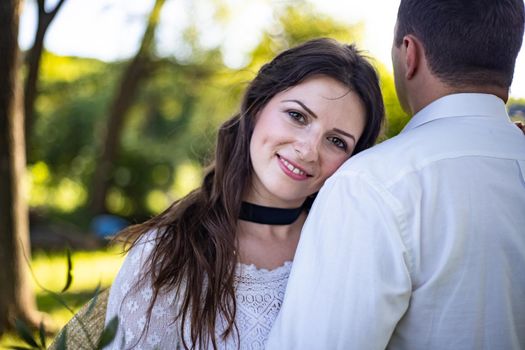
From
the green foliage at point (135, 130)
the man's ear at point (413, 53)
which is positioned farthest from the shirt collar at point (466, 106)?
the green foliage at point (135, 130)

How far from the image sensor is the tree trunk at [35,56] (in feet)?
21.3

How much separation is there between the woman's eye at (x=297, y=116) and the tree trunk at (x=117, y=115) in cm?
869

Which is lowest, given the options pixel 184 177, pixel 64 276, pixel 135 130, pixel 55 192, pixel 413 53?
pixel 55 192

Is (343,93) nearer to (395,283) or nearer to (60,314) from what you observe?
(395,283)

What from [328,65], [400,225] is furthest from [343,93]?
[400,225]

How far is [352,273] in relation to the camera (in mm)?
1866

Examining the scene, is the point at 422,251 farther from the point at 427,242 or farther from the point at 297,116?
the point at 297,116

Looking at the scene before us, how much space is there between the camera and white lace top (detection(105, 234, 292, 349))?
242cm

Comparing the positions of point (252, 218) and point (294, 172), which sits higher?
point (294, 172)

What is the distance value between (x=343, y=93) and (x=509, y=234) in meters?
0.93

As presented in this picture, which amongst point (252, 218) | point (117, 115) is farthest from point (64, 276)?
point (252, 218)

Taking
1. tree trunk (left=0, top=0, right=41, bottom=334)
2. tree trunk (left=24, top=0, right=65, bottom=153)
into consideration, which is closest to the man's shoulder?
tree trunk (left=0, top=0, right=41, bottom=334)

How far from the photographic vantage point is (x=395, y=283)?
185cm

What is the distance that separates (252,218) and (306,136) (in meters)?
0.45
